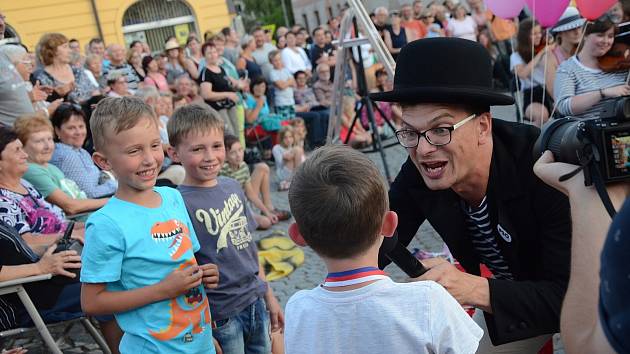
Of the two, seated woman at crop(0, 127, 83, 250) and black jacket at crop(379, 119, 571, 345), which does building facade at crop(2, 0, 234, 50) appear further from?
black jacket at crop(379, 119, 571, 345)

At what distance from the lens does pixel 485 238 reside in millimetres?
2168

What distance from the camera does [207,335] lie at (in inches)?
90.6

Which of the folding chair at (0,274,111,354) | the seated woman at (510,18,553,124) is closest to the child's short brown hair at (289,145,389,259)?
the folding chair at (0,274,111,354)


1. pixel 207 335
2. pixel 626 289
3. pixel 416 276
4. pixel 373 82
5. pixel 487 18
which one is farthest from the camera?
pixel 487 18

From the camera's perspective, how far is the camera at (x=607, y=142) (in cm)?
127

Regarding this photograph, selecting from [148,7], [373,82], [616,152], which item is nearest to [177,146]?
[616,152]

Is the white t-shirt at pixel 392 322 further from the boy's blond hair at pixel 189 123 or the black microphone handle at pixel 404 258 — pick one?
the boy's blond hair at pixel 189 123

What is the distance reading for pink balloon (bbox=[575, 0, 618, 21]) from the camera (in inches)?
157

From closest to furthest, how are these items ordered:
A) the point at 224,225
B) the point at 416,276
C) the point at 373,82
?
the point at 416,276 → the point at 224,225 → the point at 373,82

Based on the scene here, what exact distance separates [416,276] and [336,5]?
35.1 m

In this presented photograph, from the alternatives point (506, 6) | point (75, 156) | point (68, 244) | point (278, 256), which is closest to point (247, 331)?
point (68, 244)

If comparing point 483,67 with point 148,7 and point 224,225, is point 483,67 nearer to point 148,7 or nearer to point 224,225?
point 224,225

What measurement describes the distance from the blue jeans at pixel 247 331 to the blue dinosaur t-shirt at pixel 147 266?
0.67ft

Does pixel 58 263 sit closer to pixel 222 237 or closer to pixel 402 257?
pixel 222 237
